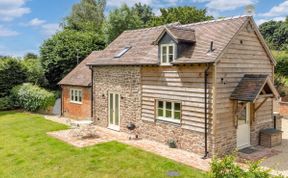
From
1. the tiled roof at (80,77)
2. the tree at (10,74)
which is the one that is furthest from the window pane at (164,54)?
the tree at (10,74)

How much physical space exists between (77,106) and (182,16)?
26.7 m

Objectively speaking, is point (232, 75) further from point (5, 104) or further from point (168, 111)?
point (5, 104)

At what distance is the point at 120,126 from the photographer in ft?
57.8

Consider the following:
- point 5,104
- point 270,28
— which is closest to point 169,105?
point 5,104

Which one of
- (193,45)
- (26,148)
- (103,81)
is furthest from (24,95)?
(193,45)

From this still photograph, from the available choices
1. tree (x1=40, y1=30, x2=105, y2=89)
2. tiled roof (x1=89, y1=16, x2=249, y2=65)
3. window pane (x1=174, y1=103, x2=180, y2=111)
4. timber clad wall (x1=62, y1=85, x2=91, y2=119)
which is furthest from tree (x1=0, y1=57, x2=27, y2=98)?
window pane (x1=174, y1=103, x2=180, y2=111)

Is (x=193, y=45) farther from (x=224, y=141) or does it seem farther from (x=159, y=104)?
(x=224, y=141)

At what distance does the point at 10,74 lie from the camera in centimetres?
2783

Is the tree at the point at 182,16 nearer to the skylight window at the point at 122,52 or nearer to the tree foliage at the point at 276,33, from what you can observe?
the skylight window at the point at 122,52

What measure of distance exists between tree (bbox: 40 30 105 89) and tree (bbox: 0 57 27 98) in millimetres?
3503

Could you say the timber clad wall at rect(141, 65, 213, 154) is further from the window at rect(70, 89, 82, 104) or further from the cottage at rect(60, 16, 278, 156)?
the window at rect(70, 89, 82, 104)

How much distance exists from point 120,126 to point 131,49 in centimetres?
525

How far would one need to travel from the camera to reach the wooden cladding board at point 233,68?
12234mm

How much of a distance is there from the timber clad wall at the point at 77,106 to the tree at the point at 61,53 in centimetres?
886
